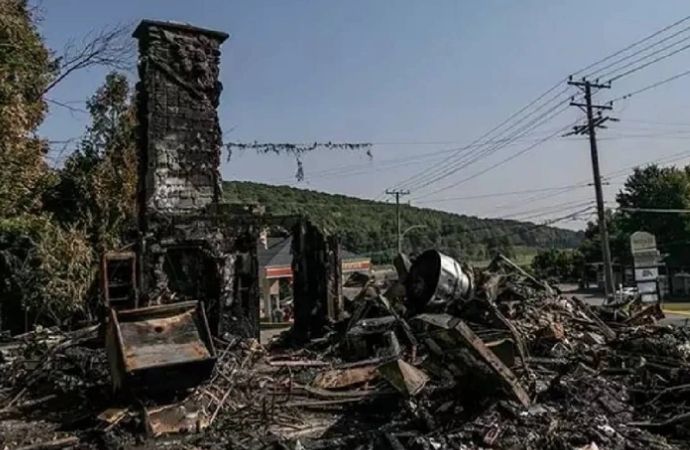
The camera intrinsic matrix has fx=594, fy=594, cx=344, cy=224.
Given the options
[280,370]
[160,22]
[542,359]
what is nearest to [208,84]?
[160,22]

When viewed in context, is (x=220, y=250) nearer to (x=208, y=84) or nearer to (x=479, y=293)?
(x=208, y=84)

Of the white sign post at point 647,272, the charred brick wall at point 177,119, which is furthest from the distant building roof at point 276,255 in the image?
the charred brick wall at point 177,119

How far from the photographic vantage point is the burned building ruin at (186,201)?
10.1m

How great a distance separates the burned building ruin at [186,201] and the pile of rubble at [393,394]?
1082 mm

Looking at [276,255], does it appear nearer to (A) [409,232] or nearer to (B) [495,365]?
(A) [409,232]

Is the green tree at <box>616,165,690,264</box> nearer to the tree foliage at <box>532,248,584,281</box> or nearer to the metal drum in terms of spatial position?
the tree foliage at <box>532,248,584,281</box>

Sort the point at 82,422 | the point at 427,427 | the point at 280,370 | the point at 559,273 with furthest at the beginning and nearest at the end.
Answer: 1. the point at 559,273
2. the point at 280,370
3. the point at 82,422
4. the point at 427,427

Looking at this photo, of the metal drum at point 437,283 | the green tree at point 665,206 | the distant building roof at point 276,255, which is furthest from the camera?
the green tree at point 665,206

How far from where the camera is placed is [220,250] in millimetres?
10453

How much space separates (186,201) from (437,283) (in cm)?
464

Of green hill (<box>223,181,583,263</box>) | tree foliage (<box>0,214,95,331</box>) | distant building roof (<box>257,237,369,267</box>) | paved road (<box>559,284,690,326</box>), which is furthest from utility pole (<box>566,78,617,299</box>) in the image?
green hill (<box>223,181,583,263</box>)

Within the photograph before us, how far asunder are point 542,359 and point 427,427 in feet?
11.6

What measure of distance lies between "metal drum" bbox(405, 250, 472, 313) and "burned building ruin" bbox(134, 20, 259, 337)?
9.54 ft

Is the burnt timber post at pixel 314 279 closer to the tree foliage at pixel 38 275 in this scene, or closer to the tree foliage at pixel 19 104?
the tree foliage at pixel 38 275
